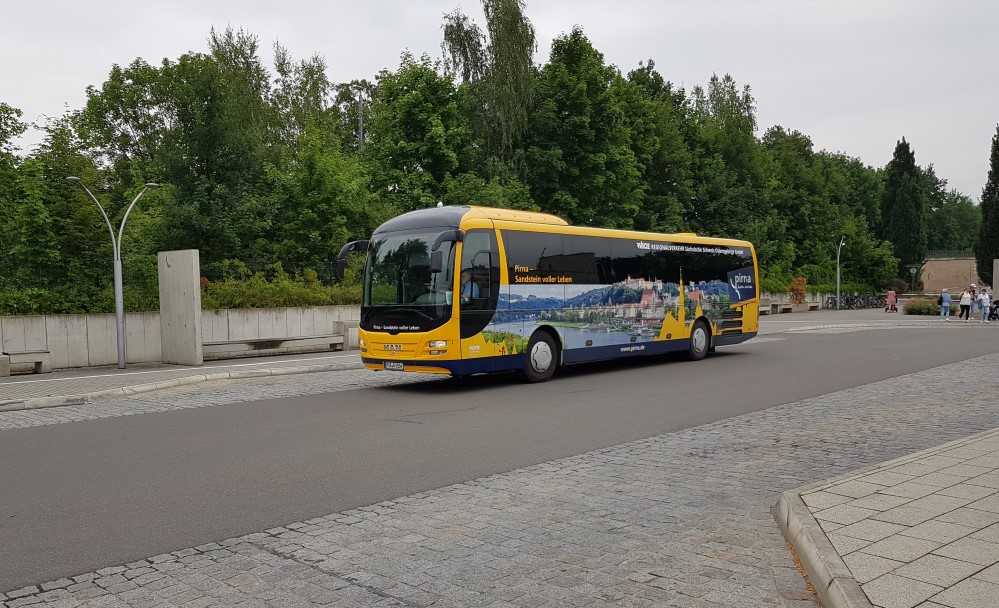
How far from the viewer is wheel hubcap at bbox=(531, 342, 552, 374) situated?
52.2 ft

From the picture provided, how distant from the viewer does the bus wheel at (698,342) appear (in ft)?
67.8

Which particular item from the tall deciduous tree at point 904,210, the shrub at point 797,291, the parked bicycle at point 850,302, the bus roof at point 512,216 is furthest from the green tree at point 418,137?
the tall deciduous tree at point 904,210

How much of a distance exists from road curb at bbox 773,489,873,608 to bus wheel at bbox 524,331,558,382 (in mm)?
9822

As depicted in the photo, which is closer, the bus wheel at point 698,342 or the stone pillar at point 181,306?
the bus wheel at point 698,342

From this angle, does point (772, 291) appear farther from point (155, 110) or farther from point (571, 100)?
point (155, 110)

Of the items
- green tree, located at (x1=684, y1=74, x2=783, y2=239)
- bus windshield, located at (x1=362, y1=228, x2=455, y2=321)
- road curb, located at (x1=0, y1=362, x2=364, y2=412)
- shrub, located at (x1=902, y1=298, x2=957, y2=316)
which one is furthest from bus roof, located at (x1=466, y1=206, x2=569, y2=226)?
green tree, located at (x1=684, y1=74, x2=783, y2=239)

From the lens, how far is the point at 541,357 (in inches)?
633

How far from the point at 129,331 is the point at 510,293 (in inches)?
526

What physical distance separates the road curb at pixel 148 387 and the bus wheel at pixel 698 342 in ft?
27.9

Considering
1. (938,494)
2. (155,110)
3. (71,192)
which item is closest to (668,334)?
(938,494)

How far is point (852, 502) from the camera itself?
5844 mm

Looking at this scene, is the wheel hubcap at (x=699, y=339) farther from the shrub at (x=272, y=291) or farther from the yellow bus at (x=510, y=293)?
the shrub at (x=272, y=291)

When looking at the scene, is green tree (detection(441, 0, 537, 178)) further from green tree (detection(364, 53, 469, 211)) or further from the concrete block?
the concrete block

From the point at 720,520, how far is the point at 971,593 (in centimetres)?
213
